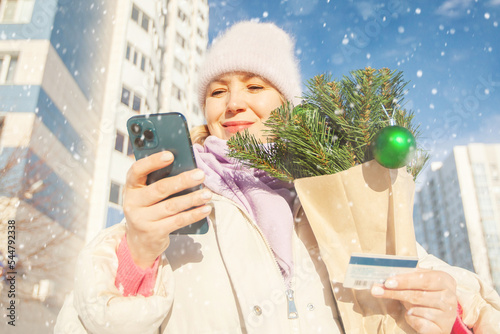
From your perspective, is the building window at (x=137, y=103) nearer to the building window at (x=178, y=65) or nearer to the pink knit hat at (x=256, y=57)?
the building window at (x=178, y=65)

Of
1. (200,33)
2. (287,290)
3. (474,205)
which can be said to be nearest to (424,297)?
(287,290)

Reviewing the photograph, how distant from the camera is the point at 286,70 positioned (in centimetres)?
154

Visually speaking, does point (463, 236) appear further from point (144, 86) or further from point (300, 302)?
point (300, 302)

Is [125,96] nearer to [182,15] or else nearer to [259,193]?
[182,15]

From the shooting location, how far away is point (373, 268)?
692 millimetres

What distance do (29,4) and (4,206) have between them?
215 inches

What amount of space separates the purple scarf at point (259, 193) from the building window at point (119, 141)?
991 cm

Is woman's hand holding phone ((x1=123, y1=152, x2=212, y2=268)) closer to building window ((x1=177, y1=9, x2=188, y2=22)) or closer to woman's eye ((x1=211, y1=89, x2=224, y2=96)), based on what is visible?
woman's eye ((x1=211, y1=89, x2=224, y2=96))

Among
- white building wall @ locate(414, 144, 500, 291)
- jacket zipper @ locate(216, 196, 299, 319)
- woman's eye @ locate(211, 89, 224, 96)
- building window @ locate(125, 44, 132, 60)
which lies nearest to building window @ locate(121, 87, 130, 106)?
building window @ locate(125, 44, 132, 60)

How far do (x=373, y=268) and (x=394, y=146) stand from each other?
0.27 meters

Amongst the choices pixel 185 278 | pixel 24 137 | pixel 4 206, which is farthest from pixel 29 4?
pixel 185 278

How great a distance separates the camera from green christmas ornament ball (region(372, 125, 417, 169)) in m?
0.66

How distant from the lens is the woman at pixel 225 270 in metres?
0.75

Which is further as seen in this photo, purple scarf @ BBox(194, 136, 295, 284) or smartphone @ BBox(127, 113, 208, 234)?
purple scarf @ BBox(194, 136, 295, 284)
